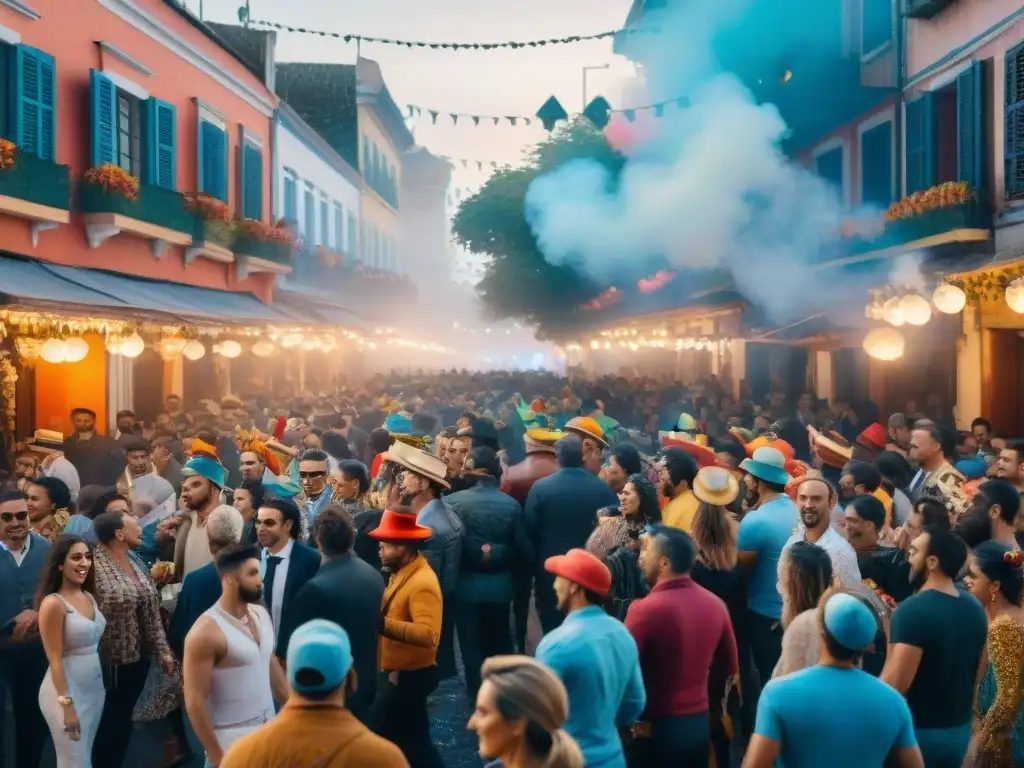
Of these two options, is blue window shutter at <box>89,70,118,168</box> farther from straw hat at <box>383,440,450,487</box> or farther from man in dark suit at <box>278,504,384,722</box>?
man in dark suit at <box>278,504,384,722</box>

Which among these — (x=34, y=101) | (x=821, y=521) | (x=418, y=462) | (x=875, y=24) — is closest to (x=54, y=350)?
(x=34, y=101)

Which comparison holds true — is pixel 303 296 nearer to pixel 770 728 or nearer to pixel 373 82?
pixel 373 82

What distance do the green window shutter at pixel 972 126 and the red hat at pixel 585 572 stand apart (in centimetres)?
1236

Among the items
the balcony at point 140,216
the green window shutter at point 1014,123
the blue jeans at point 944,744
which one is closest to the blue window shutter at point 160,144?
the balcony at point 140,216

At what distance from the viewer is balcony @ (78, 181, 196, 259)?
15172mm

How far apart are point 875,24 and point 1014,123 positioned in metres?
5.88

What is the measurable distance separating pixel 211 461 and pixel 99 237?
9260mm

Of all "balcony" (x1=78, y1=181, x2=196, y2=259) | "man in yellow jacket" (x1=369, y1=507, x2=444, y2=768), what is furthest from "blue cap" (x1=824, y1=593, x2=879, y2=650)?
"balcony" (x1=78, y1=181, x2=196, y2=259)

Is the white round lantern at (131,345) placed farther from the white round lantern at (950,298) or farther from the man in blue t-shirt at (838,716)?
the man in blue t-shirt at (838,716)

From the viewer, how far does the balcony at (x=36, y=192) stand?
41.8ft

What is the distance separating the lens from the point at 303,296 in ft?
93.1

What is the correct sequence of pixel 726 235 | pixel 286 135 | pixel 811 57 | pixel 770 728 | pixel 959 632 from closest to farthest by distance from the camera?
pixel 770 728
pixel 959 632
pixel 811 57
pixel 726 235
pixel 286 135

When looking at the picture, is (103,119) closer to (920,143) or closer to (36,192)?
(36,192)

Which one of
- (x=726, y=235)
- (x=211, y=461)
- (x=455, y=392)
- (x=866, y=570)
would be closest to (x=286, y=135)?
(x=455, y=392)
